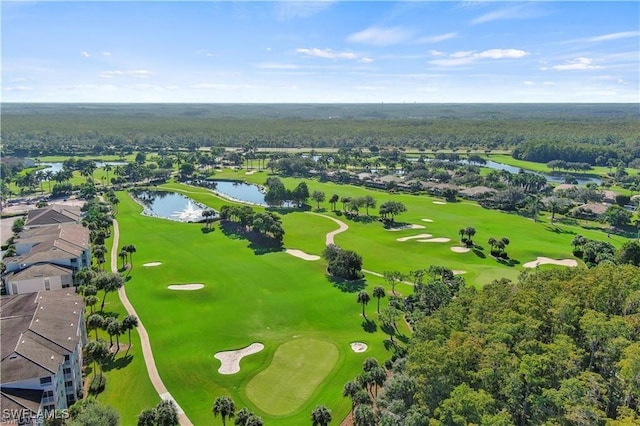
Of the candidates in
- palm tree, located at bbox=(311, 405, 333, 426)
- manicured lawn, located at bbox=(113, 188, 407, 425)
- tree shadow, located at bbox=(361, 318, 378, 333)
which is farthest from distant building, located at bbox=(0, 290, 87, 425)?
tree shadow, located at bbox=(361, 318, 378, 333)

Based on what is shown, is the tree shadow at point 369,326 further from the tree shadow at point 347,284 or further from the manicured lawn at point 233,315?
the tree shadow at point 347,284

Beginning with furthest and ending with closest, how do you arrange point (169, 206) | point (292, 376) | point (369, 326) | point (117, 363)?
point (169, 206)
point (369, 326)
point (117, 363)
point (292, 376)

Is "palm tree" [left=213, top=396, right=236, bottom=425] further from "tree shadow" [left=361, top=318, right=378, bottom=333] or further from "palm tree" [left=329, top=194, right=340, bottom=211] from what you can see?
"palm tree" [left=329, top=194, right=340, bottom=211]

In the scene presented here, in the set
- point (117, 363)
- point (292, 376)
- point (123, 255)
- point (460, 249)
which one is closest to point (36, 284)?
point (123, 255)

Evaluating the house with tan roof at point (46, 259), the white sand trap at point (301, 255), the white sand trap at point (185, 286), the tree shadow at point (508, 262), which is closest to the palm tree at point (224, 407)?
the white sand trap at point (185, 286)

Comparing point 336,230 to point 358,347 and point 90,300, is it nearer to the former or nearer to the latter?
point 358,347
